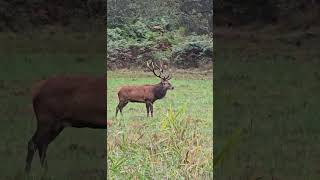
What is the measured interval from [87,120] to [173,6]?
761 mm

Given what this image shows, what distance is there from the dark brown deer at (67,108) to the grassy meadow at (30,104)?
0.08 m

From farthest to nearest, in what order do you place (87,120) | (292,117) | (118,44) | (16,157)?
(292,117)
(16,157)
(87,120)
(118,44)

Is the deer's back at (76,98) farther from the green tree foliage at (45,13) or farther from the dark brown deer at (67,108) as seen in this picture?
the green tree foliage at (45,13)

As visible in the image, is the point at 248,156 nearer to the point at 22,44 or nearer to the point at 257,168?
the point at 257,168

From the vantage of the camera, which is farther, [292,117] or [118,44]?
[292,117]

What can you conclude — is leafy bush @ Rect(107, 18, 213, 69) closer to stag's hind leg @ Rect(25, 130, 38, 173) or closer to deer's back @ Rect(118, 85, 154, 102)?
deer's back @ Rect(118, 85, 154, 102)

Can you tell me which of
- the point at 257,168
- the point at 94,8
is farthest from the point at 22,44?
the point at 257,168

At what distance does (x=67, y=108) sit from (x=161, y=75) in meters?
0.75

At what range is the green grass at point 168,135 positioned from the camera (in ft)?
7.56

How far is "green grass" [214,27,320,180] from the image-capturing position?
3477 mm

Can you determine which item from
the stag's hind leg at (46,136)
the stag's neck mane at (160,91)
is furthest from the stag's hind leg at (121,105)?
the stag's hind leg at (46,136)

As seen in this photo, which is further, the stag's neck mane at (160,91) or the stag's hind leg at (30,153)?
the stag's hind leg at (30,153)

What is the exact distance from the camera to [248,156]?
11.7ft

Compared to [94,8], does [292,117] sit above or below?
below
